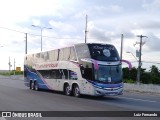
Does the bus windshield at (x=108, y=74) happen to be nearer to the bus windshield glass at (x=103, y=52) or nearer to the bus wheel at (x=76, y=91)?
the bus windshield glass at (x=103, y=52)

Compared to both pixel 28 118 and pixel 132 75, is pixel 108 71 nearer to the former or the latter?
pixel 28 118

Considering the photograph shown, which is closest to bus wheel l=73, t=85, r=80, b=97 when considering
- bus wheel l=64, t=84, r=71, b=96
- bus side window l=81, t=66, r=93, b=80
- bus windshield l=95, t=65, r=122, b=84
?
bus wheel l=64, t=84, r=71, b=96

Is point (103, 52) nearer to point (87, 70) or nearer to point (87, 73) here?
point (87, 70)

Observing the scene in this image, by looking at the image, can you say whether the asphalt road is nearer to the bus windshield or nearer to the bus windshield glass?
the bus windshield

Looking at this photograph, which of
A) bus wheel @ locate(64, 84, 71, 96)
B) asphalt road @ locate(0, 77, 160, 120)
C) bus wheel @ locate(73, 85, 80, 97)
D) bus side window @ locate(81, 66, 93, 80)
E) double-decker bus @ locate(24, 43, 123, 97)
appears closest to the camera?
asphalt road @ locate(0, 77, 160, 120)

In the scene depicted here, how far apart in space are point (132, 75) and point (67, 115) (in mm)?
85398

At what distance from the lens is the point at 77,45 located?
25.0 m

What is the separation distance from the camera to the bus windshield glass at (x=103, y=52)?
23.4 m

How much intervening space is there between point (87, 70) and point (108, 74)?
4.48 ft

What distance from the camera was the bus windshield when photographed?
23.2m

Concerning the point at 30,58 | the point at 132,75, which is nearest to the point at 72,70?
the point at 30,58

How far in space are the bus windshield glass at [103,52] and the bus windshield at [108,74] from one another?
0.57 meters

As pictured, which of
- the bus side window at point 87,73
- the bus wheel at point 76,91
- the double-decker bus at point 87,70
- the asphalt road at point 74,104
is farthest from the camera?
the bus wheel at point 76,91

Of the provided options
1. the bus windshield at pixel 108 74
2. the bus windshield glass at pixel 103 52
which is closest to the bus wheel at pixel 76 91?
the bus windshield at pixel 108 74
